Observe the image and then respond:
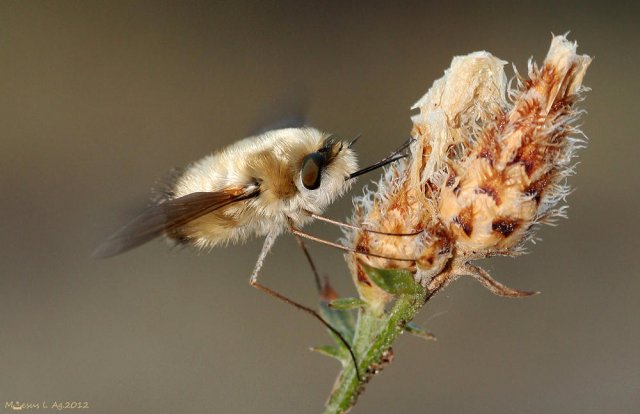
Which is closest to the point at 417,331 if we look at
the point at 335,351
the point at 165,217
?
the point at 335,351

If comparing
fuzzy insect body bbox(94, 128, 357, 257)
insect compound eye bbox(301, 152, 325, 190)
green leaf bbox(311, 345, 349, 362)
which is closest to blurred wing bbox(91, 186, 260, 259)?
fuzzy insect body bbox(94, 128, 357, 257)

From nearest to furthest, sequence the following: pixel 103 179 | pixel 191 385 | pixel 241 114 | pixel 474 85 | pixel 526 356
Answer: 1. pixel 474 85
2. pixel 191 385
3. pixel 526 356
4. pixel 103 179
5. pixel 241 114

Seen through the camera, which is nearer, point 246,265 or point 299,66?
point 246,265

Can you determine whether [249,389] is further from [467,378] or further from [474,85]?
[474,85]

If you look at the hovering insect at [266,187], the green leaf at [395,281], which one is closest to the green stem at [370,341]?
the green leaf at [395,281]

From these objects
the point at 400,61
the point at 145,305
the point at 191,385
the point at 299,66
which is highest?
the point at 400,61

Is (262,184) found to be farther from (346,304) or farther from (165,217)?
(346,304)

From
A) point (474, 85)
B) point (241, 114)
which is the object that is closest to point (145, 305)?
point (241, 114)
